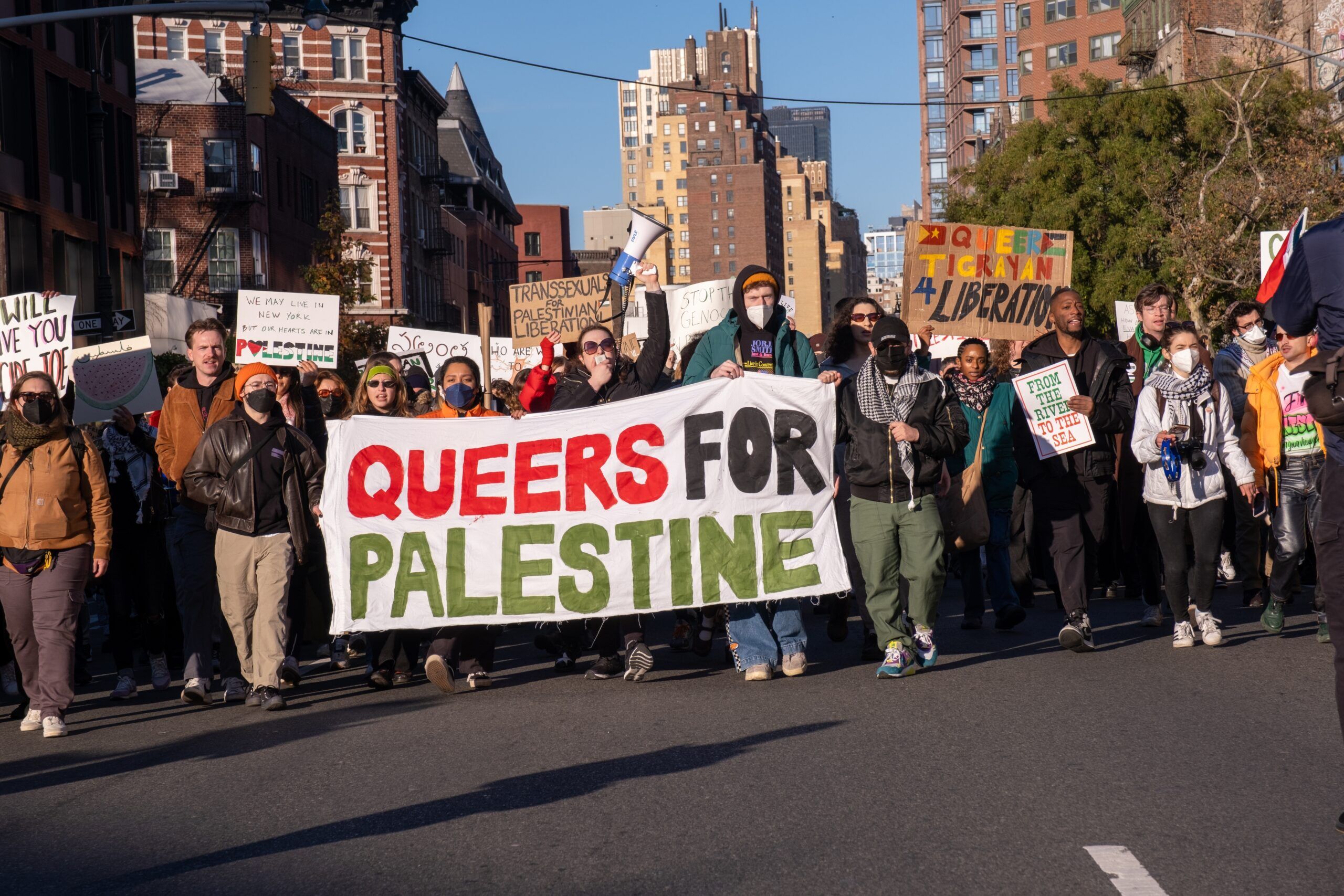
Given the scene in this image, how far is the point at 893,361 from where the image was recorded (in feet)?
30.9

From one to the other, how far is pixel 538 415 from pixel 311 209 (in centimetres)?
5260

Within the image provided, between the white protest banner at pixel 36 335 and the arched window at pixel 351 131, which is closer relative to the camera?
the white protest banner at pixel 36 335

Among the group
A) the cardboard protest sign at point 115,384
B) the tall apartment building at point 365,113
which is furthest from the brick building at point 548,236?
the cardboard protest sign at point 115,384

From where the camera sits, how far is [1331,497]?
5.62m

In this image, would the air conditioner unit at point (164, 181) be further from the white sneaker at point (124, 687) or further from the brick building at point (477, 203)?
the white sneaker at point (124, 687)

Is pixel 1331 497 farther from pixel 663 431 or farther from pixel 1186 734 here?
pixel 663 431

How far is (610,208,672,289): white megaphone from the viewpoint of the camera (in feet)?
41.2

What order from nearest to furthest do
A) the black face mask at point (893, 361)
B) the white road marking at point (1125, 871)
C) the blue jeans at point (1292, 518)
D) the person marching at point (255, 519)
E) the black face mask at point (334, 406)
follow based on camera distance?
the white road marking at point (1125, 871), the black face mask at point (893, 361), the person marching at point (255, 519), the blue jeans at point (1292, 518), the black face mask at point (334, 406)

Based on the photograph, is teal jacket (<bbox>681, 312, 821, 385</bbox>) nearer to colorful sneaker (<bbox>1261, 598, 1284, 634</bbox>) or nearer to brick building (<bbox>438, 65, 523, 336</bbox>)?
colorful sneaker (<bbox>1261, 598, 1284, 634</bbox>)

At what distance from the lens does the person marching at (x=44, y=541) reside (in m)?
8.93

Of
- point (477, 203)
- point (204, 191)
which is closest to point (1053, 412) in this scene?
point (204, 191)

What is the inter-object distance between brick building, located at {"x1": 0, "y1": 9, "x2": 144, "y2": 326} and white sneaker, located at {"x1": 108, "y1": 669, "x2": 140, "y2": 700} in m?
20.0

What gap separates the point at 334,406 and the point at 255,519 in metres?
2.24

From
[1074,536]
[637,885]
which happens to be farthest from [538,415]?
[637,885]
